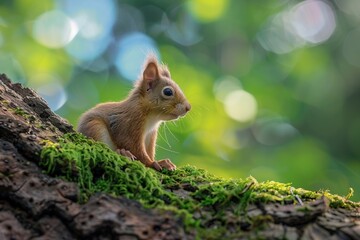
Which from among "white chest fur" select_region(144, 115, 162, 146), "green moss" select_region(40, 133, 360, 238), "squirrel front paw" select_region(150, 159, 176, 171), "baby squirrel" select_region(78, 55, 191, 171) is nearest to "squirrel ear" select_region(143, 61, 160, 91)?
"baby squirrel" select_region(78, 55, 191, 171)

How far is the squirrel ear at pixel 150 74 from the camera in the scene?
305 centimetres

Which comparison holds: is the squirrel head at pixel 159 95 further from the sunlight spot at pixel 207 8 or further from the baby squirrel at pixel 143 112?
the sunlight spot at pixel 207 8

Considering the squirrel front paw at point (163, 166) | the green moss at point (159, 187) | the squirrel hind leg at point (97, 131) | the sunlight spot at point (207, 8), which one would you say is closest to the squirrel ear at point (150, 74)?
the squirrel hind leg at point (97, 131)

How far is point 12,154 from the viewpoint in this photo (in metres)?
1.77

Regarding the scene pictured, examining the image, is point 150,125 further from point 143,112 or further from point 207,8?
point 207,8

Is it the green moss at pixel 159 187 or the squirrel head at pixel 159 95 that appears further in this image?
the squirrel head at pixel 159 95

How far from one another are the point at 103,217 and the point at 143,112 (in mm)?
1521

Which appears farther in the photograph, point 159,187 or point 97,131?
point 97,131

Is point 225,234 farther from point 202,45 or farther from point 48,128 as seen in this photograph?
point 202,45

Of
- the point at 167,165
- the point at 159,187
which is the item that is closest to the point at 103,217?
the point at 159,187

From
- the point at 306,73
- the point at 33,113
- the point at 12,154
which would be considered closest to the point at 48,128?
the point at 33,113

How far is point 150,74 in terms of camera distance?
306 cm

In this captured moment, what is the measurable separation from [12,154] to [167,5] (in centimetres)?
560

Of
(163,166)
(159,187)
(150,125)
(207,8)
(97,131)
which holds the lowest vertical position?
(159,187)
